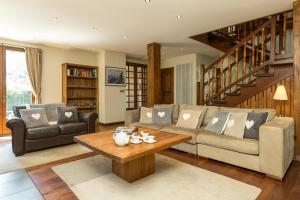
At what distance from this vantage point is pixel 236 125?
9.50 feet

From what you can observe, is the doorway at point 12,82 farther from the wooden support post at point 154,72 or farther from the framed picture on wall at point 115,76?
the wooden support post at point 154,72

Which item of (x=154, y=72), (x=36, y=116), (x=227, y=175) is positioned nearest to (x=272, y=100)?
(x=227, y=175)

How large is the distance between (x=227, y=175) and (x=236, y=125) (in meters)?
0.81

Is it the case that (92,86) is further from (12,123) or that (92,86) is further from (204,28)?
(204,28)

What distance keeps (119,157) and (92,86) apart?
489 centimetres

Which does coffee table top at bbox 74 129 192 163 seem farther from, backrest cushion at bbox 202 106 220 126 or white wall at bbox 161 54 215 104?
white wall at bbox 161 54 215 104

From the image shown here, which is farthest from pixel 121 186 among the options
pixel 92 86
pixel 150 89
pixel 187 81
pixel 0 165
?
pixel 187 81

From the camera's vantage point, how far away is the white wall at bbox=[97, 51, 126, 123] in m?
6.27

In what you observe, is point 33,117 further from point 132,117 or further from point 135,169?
point 135,169

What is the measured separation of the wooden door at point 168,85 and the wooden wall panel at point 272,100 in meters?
3.83

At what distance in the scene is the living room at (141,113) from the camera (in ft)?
7.33

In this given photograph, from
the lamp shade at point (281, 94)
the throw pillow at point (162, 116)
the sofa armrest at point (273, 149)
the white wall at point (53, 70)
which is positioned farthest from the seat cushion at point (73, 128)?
the lamp shade at point (281, 94)

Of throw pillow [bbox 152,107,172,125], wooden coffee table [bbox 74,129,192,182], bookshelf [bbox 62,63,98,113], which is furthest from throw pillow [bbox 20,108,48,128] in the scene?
throw pillow [bbox 152,107,172,125]

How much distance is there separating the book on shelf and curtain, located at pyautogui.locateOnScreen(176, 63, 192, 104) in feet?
10.5
